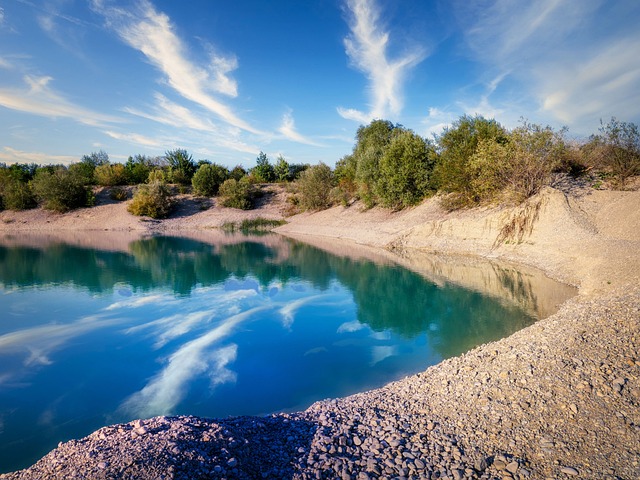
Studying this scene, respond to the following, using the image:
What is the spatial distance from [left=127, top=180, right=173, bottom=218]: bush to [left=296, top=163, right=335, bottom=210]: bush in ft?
73.9

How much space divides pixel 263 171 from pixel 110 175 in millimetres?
28096

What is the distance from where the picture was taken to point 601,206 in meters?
24.4

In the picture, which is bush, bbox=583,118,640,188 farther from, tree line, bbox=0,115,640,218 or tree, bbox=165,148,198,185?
tree, bbox=165,148,198,185

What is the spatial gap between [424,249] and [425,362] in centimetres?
2162

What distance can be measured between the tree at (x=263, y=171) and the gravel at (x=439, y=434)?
7008 cm

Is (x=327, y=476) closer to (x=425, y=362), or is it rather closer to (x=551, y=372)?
(x=551, y=372)

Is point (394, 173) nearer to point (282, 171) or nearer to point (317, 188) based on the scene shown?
point (317, 188)

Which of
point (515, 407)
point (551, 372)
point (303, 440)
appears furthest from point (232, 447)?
point (551, 372)

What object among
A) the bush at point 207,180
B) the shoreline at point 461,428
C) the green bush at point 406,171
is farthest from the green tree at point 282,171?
the shoreline at point 461,428

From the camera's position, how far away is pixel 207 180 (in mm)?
65312

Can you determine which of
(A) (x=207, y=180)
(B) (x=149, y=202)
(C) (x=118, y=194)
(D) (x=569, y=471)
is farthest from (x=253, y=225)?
(D) (x=569, y=471)

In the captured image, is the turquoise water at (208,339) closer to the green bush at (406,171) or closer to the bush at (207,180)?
the green bush at (406,171)

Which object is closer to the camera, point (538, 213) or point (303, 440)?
point (303, 440)

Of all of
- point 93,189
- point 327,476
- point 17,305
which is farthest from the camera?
point 93,189
